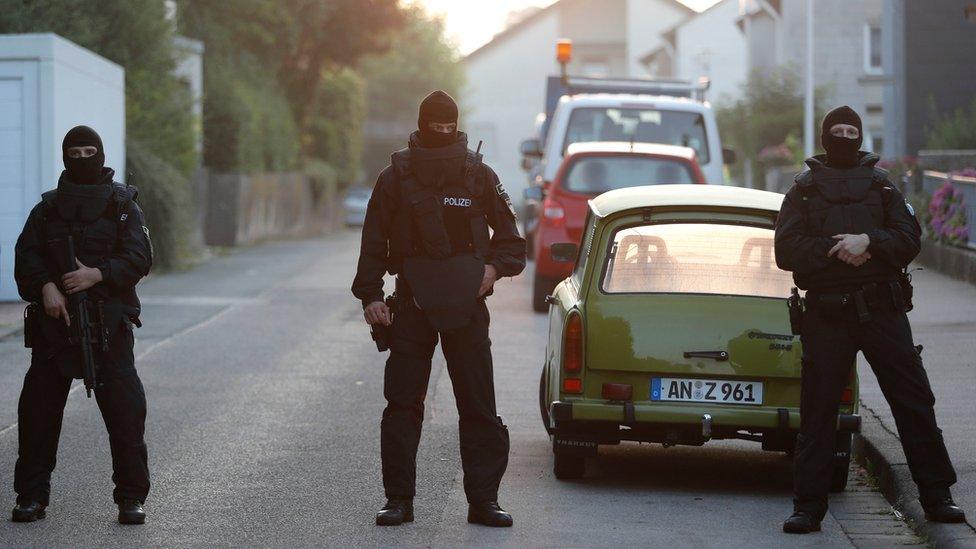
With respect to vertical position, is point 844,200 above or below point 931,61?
below

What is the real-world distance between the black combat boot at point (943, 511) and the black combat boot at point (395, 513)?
2146 millimetres

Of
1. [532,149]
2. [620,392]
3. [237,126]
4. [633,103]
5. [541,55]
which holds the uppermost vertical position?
[541,55]

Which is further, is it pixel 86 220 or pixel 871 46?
pixel 871 46

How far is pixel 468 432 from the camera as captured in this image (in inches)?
278

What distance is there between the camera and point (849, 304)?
6.86 m

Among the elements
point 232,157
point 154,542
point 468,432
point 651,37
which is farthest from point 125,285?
point 651,37

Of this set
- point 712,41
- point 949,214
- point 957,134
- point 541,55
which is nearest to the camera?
point 949,214

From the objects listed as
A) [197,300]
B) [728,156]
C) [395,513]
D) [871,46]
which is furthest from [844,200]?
[871,46]

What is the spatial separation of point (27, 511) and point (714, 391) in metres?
3.16

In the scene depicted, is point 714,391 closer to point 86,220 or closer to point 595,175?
point 86,220

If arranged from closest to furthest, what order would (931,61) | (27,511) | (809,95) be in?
1. (27,511)
2. (931,61)
3. (809,95)

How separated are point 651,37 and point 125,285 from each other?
7388 centimetres

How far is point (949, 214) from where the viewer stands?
18109 mm

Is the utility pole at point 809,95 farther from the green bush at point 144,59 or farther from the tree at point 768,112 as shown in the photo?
the green bush at point 144,59
